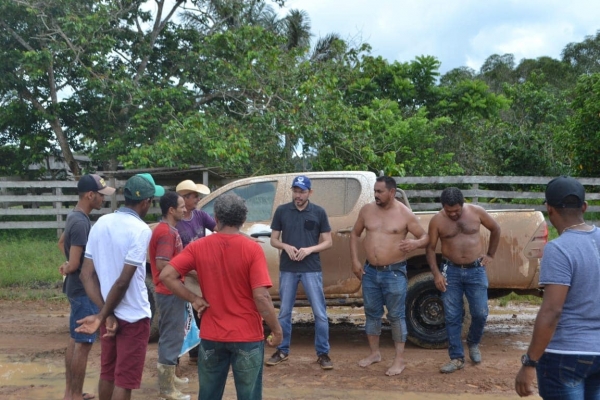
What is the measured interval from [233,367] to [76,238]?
181 cm

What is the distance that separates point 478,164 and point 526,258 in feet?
35.6

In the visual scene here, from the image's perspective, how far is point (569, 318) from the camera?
339 cm

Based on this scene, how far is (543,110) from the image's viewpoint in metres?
22.4

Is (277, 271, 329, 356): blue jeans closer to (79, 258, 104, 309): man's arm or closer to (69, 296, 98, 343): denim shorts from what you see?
(69, 296, 98, 343): denim shorts

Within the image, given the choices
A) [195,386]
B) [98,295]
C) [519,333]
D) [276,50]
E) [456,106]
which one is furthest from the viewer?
[456,106]

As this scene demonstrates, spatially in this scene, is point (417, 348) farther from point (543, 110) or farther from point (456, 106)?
point (543, 110)

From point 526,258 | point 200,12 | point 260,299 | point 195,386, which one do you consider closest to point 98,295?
point 260,299

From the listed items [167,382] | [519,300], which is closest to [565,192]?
[167,382]

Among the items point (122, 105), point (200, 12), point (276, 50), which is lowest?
point (122, 105)

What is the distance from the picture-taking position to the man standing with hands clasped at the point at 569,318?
3.33 m

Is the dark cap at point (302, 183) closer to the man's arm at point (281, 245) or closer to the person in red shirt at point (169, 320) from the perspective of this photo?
the man's arm at point (281, 245)

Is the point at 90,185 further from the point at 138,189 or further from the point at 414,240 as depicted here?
the point at 414,240

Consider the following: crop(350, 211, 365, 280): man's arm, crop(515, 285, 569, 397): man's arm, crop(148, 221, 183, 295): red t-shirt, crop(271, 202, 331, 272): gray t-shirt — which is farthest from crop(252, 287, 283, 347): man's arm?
crop(350, 211, 365, 280): man's arm

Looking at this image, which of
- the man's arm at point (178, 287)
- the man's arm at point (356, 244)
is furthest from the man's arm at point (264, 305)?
the man's arm at point (356, 244)
